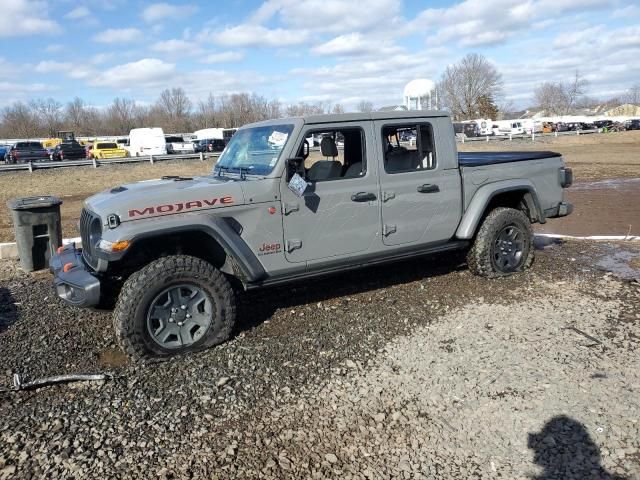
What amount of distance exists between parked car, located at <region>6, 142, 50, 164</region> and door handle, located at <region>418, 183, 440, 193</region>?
35180 mm

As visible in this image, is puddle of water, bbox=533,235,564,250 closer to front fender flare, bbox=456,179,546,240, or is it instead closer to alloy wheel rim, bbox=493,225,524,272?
alloy wheel rim, bbox=493,225,524,272

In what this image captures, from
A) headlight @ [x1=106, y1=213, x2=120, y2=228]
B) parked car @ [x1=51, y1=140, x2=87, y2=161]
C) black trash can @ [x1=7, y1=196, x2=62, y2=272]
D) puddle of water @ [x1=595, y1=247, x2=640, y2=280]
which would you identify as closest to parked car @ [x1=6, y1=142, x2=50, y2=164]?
parked car @ [x1=51, y1=140, x2=87, y2=161]

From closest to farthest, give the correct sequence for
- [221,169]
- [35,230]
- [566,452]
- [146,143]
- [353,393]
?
[566,452] → [353,393] → [221,169] → [35,230] → [146,143]

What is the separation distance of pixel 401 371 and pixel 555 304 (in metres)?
2.14

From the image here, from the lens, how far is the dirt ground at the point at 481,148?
9.92 meters

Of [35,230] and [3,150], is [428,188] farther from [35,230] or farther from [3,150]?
[3,150]

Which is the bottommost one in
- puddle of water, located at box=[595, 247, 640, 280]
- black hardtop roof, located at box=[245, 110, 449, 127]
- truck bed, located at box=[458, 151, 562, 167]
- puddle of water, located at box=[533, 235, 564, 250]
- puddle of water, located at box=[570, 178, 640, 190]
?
puddle of water, located at box=[595, 247, 640, 280]

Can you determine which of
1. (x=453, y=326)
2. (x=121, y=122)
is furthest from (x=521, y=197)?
(x=121, y=122)

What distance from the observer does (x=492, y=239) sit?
595 cm

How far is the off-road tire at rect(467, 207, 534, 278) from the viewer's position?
5.93m

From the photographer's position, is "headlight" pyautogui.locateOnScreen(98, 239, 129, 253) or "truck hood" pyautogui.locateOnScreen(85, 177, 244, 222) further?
"truck hood" pyautogui.locateOnScreen(85, 177, 244, 222)

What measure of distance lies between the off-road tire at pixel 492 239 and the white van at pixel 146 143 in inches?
1590

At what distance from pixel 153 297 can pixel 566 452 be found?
9.77 ft

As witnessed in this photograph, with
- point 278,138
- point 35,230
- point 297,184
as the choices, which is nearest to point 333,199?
point 297,184
